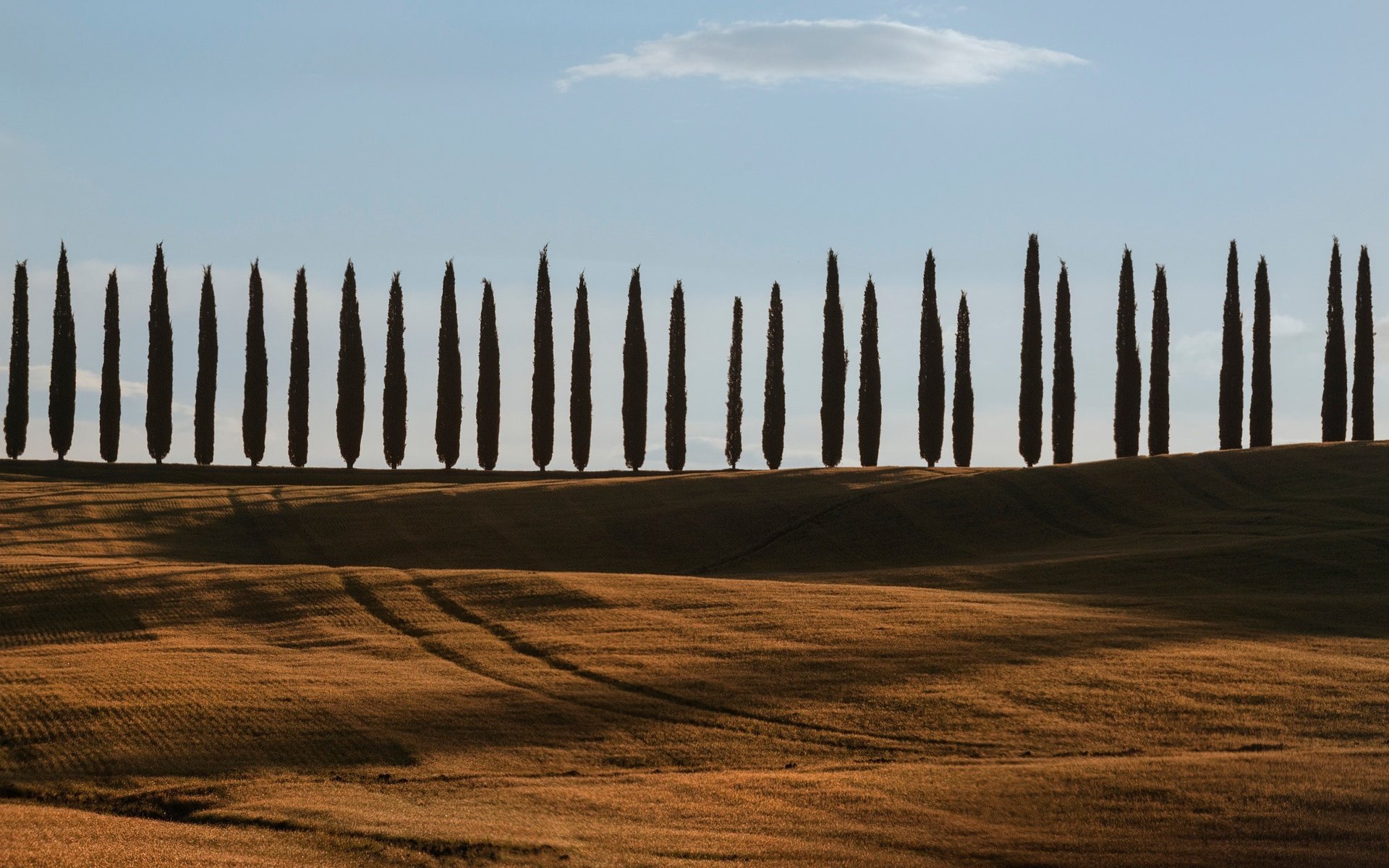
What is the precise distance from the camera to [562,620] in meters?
25.0

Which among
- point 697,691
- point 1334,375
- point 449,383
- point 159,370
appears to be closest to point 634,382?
point 449,383

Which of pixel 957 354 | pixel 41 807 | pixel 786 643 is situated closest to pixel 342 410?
pixel 957 354

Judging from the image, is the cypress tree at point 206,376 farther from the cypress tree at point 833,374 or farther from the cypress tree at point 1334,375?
the cypress tree at point 1334,375

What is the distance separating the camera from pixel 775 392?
2375 inches

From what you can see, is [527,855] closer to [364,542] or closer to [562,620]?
[562,620]

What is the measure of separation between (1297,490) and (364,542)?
1003 inches

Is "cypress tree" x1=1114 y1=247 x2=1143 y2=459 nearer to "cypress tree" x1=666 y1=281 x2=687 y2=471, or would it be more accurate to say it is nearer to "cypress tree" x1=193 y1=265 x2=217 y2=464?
"cypress tree" x1=666 y1=281 x2=687 y2=471

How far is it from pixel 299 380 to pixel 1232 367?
36.3m

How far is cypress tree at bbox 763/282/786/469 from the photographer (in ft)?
195

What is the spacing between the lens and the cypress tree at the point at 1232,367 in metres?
57.7

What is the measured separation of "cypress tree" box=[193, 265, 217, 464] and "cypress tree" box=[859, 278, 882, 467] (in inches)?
989

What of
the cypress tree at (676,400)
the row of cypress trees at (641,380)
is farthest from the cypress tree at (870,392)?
the cypress tree at (676,400)

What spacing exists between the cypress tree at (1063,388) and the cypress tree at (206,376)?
32.3 m

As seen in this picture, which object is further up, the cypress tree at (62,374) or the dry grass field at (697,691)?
the cypress tree at (62,374)
